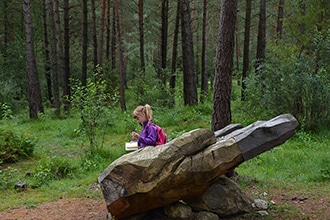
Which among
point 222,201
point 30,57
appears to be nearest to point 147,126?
point 222,201

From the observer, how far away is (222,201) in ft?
17.5

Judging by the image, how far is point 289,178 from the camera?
760 centimetres

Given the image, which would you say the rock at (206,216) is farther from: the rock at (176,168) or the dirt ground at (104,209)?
the dirt ground at (104,209)

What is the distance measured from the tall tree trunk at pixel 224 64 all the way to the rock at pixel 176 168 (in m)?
1.63

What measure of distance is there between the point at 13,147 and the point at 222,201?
271 inches

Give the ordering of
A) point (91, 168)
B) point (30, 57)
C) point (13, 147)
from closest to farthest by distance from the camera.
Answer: point (91, 168), point (13, 147), point (30, 57)

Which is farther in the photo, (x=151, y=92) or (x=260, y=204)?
(x=151, y=92)

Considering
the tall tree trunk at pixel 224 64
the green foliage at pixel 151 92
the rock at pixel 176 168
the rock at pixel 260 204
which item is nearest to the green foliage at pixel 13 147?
the rock at pixel 176 168

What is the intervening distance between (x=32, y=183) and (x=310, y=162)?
20.7 feet

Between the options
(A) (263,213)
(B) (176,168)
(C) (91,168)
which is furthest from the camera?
(C) (91,168)

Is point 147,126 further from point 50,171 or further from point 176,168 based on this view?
point 50,171

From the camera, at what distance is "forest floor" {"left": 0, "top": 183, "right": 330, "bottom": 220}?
221 inches

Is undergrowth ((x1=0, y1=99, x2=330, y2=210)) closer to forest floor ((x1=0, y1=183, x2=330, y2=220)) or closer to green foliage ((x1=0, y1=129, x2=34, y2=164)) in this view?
green foliage ((x1=0, y1=129, x2=34, y2=164))

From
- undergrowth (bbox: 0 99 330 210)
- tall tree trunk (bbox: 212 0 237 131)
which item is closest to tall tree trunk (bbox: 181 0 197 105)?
undergrowth (bbox: 0 99 330 210)
